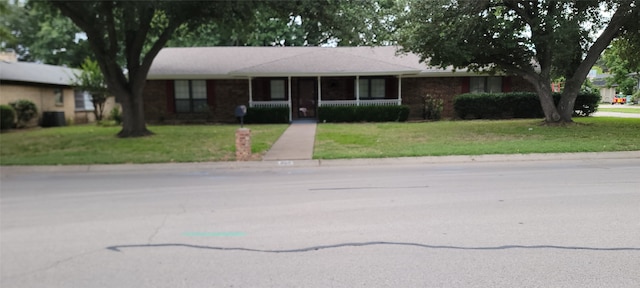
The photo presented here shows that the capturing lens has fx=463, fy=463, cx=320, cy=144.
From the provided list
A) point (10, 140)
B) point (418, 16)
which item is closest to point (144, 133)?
point (10, 140)

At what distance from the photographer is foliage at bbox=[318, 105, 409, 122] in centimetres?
2319

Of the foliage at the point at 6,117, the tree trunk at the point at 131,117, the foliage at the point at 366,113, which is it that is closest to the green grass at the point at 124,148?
the tree trunk at the point at 131,117

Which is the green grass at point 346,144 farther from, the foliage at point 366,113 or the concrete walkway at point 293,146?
the foliage at point 366,113

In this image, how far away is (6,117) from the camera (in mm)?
21203

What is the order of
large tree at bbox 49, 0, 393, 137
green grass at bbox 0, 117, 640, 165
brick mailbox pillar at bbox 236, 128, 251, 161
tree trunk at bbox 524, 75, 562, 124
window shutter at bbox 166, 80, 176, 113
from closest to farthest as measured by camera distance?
brick mailbox pillar at bbox 236, 128, 251, 161
green grass at bbox 0, 117, 640, 165
large tree at bbox 49, 0, 393, 137
tree trunk at bbox 524, 75, 562, 124
window shutter at bbox 166, 80, 176, 113

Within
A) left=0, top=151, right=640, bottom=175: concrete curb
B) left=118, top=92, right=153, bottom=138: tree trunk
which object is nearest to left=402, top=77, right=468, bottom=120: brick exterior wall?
left=0, top=151, right=640, bottom=175: concrete curb

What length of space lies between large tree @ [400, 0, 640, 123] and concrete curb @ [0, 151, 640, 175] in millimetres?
4457

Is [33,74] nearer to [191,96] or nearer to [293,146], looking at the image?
[191,96]

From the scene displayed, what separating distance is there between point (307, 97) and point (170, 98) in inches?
297

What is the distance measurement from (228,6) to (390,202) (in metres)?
8.93

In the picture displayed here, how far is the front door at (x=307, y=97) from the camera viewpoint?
26.3 meters

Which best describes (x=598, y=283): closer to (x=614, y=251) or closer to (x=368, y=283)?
(x=614, y=251)

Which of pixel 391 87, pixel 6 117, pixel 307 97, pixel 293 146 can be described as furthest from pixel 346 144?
pixel 6 117

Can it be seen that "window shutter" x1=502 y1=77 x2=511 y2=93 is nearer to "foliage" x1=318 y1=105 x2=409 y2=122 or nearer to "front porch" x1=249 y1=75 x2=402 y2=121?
"front porch" x1=249 y1=75 x2=402 y2=121
